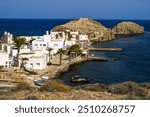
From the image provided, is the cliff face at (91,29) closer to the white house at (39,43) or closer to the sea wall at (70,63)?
the sea wall at (70,63)

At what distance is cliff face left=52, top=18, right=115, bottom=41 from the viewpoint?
98.5m

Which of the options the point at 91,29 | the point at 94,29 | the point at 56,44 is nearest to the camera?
the point at 56,44

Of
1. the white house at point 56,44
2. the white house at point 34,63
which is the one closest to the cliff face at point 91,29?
the white house at point 56,44

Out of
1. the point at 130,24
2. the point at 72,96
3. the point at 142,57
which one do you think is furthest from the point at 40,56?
the point at 130,24

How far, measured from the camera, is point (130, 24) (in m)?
132

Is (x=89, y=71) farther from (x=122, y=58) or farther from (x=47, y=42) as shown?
(x=122, y=58)

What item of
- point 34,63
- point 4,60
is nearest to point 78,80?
point 34,63

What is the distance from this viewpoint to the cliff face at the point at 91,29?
9850 centimetres

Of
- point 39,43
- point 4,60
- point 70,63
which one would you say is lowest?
point 70,63

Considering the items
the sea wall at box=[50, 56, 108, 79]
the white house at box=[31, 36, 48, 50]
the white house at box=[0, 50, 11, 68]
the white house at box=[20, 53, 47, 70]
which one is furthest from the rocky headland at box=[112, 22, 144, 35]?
the white house at box=[0, 50, 11, 68]

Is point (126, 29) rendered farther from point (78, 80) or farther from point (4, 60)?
point (78, 80)

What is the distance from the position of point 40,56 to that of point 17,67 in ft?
11.9

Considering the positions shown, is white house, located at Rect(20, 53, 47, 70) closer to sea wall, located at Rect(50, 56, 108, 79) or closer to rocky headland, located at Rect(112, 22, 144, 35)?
sea wall, located at Rect(50, 56, 108, 79)

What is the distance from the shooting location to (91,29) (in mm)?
105938
